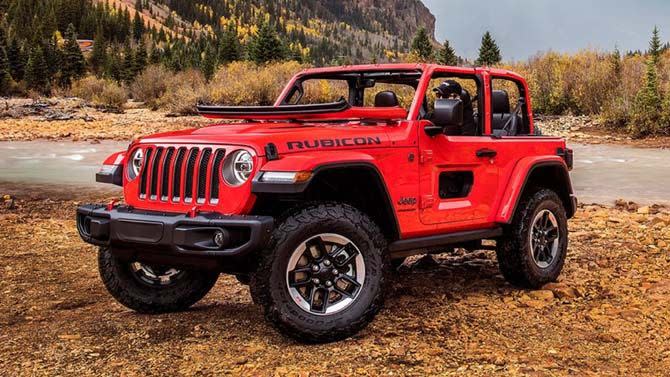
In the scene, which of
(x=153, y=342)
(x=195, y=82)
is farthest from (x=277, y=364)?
(x=195, y=82)

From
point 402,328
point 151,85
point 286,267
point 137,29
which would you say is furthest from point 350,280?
point 137,29

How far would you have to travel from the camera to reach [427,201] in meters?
5.02

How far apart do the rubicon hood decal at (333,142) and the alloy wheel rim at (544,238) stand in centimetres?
193

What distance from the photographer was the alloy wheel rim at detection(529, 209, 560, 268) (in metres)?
5.98

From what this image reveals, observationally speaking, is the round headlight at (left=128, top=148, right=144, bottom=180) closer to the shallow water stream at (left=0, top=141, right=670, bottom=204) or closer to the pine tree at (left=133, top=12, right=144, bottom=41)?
the shallow water stream at (left=0, top=141, right=670, bottom=204)

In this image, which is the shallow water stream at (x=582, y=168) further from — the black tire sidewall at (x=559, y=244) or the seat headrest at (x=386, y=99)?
the seat headrest at (x=386, y=99)

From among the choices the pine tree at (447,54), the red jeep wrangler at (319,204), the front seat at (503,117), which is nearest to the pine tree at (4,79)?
the pine tree at (447,54)

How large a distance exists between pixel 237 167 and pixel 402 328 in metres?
1.50

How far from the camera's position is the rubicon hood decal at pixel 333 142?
14.2 ft

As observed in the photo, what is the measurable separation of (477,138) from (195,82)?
32.3 metres

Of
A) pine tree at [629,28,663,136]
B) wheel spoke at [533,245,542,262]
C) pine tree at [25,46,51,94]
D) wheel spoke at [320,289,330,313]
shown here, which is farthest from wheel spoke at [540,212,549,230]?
pine tree at [25,46,51,94]

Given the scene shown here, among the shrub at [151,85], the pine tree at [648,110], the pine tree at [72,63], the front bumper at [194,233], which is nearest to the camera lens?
the front bumper at [194,233]

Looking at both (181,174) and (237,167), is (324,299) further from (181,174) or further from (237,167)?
(181,174)

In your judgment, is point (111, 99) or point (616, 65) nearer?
point (616, 65)
